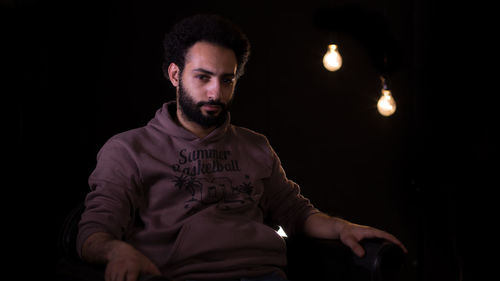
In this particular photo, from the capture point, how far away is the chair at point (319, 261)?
1.37 metres

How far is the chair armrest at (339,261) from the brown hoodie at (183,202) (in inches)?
3.2

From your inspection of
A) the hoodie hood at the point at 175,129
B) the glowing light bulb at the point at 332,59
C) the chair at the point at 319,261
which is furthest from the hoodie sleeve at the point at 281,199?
the glowing light bulb at the point at 332,59

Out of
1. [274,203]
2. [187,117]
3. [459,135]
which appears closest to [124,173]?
[187,117]

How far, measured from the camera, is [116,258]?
1193 millimetres

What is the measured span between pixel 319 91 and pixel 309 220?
46.6 inches

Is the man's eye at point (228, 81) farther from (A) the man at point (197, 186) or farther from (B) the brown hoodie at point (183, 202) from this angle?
(B) the brown hoodie at point (183, 202)

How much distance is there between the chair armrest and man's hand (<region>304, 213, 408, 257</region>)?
2 centimetres

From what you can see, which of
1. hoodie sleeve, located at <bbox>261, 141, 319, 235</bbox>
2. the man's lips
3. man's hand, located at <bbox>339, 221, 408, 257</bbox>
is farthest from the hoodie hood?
man's hand, located at <bbox>339, 221, 408, 257</bbox>

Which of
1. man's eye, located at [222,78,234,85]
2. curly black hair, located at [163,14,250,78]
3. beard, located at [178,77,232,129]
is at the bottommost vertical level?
beard, located at [178,77,232,129]

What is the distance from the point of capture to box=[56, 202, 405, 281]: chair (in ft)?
4.49

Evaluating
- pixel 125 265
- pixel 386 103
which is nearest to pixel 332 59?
pixel 386 103

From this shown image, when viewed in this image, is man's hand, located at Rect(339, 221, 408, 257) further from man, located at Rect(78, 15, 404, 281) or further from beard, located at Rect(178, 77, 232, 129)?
beard, located at Rect(178, 77, 232, 129)

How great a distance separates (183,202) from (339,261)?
1.93 ft

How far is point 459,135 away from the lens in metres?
3.10
